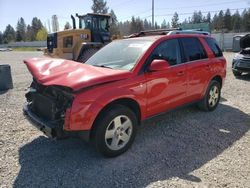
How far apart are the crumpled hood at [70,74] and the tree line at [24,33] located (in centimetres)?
8106

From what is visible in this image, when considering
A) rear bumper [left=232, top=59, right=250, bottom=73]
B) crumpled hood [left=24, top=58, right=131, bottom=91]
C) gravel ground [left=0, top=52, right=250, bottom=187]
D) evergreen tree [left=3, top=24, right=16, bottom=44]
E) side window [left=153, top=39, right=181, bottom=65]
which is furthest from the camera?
evergreen tree [left=3, top=24, right=16, bottom=44]

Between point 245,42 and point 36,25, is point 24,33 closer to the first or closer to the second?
point 36,25

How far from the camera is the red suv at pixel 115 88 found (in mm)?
3391

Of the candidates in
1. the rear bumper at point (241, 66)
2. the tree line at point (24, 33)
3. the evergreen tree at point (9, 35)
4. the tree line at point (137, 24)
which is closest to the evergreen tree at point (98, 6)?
the tree line at point (137, 24)

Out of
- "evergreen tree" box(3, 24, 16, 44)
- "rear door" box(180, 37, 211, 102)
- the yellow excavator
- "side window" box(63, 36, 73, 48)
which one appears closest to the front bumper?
"rear door" box(180, 37, 211, 102)

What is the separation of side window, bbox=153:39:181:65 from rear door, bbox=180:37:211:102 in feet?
0.76

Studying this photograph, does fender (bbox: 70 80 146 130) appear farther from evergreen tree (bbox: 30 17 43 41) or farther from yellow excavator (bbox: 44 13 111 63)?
evergreen tree (bbox: 30 17 43 41)

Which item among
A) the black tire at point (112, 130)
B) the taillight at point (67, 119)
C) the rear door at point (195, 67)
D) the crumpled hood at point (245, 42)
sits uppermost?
the crumpled hood at point (245, 42)

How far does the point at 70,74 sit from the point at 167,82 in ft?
5.55

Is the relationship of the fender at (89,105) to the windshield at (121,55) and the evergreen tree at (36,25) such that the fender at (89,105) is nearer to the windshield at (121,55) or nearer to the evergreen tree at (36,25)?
the windshield at (121,55)

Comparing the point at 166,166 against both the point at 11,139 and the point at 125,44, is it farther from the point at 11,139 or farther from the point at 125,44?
the point at 11,139

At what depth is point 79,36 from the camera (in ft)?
41.3

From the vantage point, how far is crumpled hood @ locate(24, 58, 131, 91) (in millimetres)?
3379

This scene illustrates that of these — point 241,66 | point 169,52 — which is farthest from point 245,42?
point 169,52
